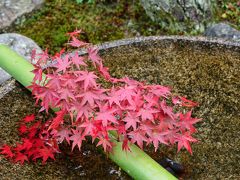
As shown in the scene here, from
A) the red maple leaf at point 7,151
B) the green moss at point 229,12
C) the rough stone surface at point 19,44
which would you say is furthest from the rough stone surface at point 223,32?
the red maple leaf at point 7,151

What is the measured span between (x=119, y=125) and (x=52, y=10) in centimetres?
270

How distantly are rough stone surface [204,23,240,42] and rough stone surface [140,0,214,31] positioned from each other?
7.5 inches

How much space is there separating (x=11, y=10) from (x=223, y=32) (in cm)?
202

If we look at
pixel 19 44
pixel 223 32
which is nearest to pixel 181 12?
pixel 223 32

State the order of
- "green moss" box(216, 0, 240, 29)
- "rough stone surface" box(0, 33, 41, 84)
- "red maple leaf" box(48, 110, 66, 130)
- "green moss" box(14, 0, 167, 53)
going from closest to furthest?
"red maple leaf" box(48, 110, 66, 130) < "rough stone surface" box(0, 33, 41, 84) < "green moss" box(14, 0, 167, 53) < "green moss" box(216, 0, 240, 29)

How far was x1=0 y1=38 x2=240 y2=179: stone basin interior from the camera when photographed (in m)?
2.50

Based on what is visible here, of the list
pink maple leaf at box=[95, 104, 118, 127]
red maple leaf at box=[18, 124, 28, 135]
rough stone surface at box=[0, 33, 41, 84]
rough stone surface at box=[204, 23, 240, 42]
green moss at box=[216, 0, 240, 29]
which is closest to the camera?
pink maple leaf at box=[95, 104, 118, 127]

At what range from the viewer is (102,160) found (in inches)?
101

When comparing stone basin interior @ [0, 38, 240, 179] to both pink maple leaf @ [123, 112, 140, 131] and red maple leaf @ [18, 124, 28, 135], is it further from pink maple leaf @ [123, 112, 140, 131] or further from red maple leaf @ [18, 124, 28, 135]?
pink maple leaf @ [123, 112, 140, 131]

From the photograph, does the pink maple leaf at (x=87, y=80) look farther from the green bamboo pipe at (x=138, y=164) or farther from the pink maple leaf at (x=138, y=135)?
the green bamboo pipe at (x=138, y=164)

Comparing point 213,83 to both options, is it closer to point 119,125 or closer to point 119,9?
point 119,125

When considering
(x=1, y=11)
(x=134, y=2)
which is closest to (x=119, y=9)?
(x=134, y=2)

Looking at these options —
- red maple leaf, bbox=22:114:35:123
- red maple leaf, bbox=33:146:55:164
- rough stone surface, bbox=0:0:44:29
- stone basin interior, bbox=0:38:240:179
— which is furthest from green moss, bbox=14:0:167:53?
red maple leaf, bbox=33:146:55:164

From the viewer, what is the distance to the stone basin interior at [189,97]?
2.50 metres
